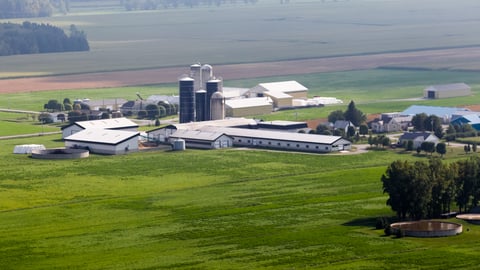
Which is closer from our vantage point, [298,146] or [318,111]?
[298,146]

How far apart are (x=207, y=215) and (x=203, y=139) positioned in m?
24.5

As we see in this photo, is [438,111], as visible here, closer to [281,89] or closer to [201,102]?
[201,102]

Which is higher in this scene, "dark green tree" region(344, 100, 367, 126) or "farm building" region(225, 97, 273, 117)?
"farm building" region(225, 97, 273, 117)

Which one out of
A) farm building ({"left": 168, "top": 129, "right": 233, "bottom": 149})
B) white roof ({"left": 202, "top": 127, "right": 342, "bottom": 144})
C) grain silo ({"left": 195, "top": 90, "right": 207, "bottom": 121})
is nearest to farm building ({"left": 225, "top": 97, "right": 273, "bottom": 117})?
grain silo ({"left": 195, "top": 90, "right": 207, "bottom": 121})

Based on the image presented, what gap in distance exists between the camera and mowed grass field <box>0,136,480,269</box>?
168 ft

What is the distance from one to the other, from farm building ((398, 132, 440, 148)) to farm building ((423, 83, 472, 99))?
2834cm

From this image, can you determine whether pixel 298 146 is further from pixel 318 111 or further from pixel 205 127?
pixel 318 111

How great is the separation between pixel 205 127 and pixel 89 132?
7.81 m

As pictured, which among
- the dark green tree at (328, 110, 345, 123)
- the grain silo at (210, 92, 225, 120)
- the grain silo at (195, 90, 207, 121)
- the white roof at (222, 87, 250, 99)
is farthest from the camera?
the white roof at (222, 87, 250, 99)

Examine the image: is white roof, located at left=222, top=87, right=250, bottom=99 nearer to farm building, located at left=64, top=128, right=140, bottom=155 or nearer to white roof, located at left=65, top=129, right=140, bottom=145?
white roof, located at left=65, top=129, right=140, bottom=145

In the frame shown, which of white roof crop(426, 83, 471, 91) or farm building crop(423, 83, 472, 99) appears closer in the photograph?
farm building crop(423, 83, 472, 99)

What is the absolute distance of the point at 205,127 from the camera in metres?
88.5

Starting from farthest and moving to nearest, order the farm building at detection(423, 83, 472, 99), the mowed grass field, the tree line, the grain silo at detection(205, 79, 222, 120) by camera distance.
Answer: the tree line
the farm building at detection(423, 83, 472, 99)
the grain silo at detection(205, 79, 222, 120)
the mowed grass field

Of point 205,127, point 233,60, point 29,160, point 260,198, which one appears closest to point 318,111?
point 205,127
